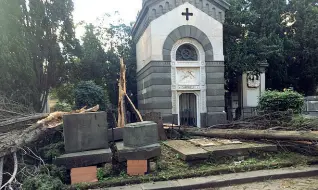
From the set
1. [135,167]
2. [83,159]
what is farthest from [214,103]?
[83,159]

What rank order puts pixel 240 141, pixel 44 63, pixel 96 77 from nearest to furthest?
pixel 240 141, pixel 44 63, pixel 96 77

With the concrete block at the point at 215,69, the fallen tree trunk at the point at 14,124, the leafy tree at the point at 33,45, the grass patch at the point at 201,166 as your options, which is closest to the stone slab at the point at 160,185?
the grass patch at the point at 201,166

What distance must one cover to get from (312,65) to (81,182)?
20.2m

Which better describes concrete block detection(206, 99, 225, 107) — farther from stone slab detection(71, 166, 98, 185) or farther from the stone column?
stone slab detection(71, 166, 98, 185)

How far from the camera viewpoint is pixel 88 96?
12.3m

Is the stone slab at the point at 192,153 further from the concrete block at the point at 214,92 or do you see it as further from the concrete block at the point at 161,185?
the concrete block at the point at 214,92

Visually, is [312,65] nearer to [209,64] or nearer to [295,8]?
[295,8]

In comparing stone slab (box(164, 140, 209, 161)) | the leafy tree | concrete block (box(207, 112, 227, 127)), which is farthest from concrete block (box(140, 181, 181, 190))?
concrete block (box(207, 112, 227, 127))

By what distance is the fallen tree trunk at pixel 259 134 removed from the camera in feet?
21.5

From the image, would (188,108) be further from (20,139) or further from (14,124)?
(20,139)

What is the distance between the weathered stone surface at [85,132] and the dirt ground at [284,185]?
280 cm

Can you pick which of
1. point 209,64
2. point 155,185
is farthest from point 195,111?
point 155,185

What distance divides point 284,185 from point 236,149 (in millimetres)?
1480

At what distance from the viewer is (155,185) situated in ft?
16.6
